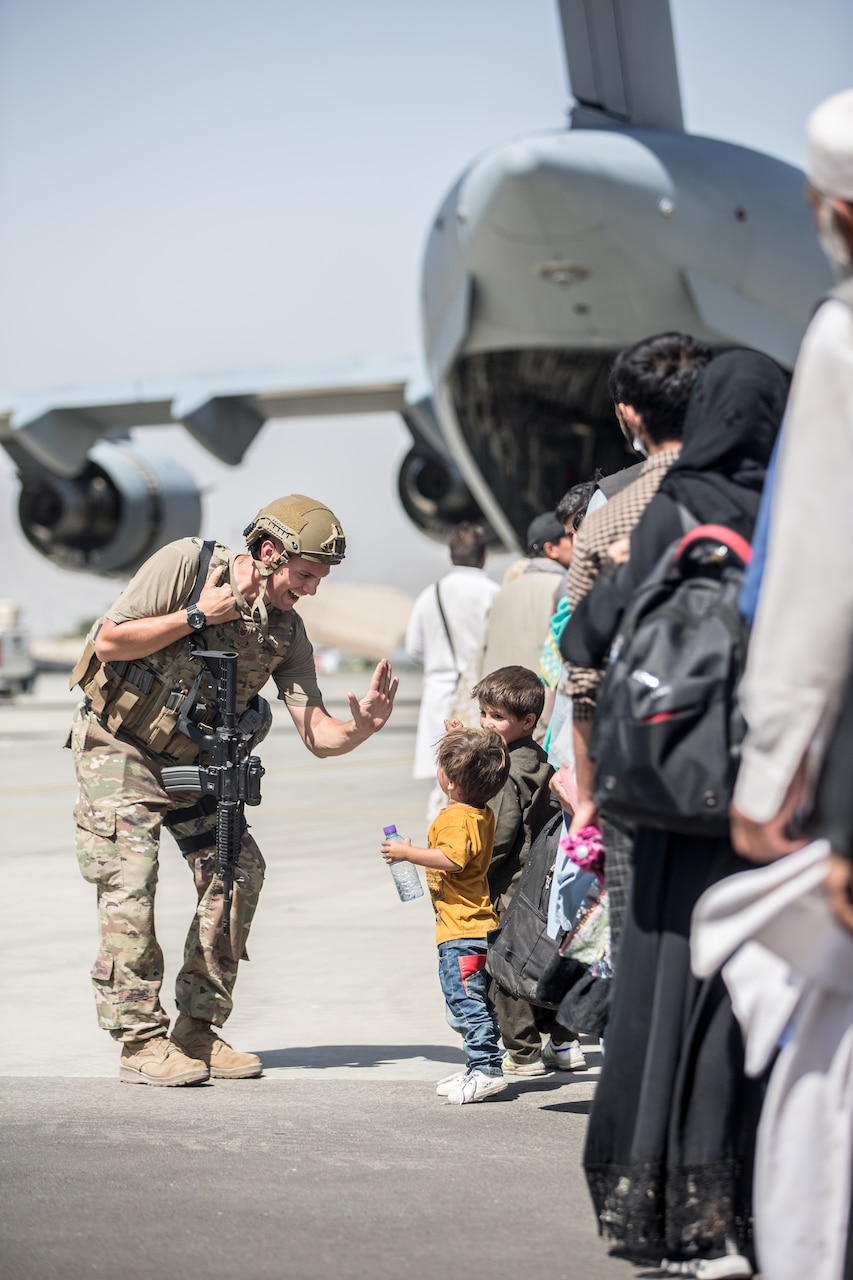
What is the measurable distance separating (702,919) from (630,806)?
0.31m

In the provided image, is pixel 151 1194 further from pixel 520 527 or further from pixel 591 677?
pixel 520 527

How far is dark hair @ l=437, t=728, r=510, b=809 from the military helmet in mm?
630

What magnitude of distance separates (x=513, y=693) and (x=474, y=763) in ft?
1.83

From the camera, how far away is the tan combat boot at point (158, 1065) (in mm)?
4691

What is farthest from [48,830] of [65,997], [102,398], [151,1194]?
[102,398]

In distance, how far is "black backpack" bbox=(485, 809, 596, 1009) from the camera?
4.23 meters

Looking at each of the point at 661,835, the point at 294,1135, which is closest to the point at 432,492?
the point at 294,1135

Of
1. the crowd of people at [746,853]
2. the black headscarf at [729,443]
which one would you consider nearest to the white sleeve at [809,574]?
the crowd of people at [746,853]

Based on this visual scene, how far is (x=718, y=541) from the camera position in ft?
9.30

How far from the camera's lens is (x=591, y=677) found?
3.18 metres

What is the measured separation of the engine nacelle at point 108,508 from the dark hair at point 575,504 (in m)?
18.3

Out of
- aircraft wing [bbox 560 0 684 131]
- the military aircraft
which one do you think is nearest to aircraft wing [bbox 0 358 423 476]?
the military aircraft

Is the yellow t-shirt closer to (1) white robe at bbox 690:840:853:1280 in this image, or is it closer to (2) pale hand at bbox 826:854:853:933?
(1) white robe at bbox 690:840:853:1280

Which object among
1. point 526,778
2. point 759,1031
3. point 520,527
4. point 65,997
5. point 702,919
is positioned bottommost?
point 520,527
